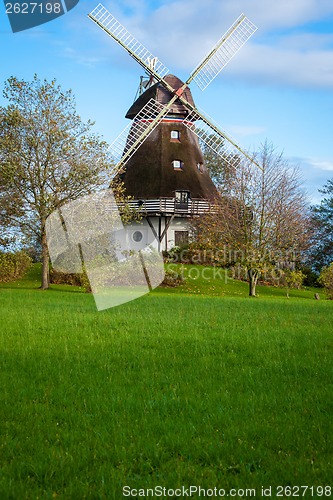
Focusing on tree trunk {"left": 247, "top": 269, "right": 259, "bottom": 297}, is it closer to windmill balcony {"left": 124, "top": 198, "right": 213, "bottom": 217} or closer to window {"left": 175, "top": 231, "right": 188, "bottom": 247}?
windmill balcony {"left": 124, "top": 198, "right": 213, "bottom": 217}

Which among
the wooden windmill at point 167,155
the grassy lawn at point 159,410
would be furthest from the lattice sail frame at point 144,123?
the grassy lawn at point 159,410

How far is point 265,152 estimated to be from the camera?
40.8 meters

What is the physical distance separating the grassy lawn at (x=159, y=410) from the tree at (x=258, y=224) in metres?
22.9

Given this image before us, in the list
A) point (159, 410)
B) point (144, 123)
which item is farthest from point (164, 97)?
point (159, 410)

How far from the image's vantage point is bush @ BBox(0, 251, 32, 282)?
3766 cm

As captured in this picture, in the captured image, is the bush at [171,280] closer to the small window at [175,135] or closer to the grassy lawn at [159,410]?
the small window at [175,135]

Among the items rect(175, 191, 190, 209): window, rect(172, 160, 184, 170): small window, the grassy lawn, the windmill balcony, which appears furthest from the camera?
rect(172, 160, 184, 170): small window

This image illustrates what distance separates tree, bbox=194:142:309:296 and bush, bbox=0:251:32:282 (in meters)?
11.2

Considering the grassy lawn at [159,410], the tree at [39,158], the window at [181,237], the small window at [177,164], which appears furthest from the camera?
the window at [181,237]

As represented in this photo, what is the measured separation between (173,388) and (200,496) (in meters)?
3.46

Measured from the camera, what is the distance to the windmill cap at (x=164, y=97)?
47.9 m

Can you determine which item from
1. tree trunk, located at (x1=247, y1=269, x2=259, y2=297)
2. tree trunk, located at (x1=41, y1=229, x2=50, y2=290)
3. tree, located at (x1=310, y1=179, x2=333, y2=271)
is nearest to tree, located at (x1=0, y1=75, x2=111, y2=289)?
tree trunk, located at (x1=41, y1=229, x2=50, y2=290)

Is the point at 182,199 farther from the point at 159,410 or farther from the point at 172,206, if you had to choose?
the point at 159,410

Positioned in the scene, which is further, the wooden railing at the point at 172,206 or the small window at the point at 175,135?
the small window at the point at 175,135
